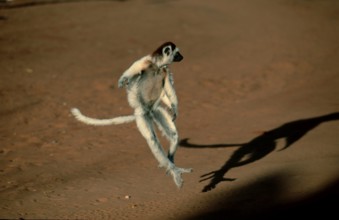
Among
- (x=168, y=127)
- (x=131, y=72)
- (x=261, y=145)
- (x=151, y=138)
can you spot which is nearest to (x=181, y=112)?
(x=261, y=145)

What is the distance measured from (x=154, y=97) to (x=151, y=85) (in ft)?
0.58

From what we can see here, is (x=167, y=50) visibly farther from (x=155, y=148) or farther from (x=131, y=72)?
(x=155, y=148)

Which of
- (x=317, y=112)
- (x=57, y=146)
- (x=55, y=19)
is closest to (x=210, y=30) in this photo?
(x=55, y=19)

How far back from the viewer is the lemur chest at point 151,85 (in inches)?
206

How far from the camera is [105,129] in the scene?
8.96 meters

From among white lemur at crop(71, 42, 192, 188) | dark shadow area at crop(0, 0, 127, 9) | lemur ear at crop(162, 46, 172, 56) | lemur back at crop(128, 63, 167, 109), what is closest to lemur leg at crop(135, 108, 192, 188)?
white lemur at crop(71, 42, 192, 188)

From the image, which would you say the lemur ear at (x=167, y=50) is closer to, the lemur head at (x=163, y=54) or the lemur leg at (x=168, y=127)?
the lemur head at (x=163, y=54)

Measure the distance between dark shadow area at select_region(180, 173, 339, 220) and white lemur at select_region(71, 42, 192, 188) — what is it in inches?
28.5

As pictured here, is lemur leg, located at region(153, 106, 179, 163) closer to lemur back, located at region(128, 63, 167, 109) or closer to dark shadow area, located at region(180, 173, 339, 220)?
lemur back, located at region(128, 63, 167, 109)

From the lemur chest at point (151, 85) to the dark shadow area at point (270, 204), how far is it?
60.5 inches

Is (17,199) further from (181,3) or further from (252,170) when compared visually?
(181,3)

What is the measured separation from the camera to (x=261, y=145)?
7.63 meters

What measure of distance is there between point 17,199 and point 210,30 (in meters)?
13.3

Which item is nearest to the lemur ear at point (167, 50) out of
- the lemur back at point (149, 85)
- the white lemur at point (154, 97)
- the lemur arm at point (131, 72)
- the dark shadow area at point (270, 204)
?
the white lemur at point (154, 97)
